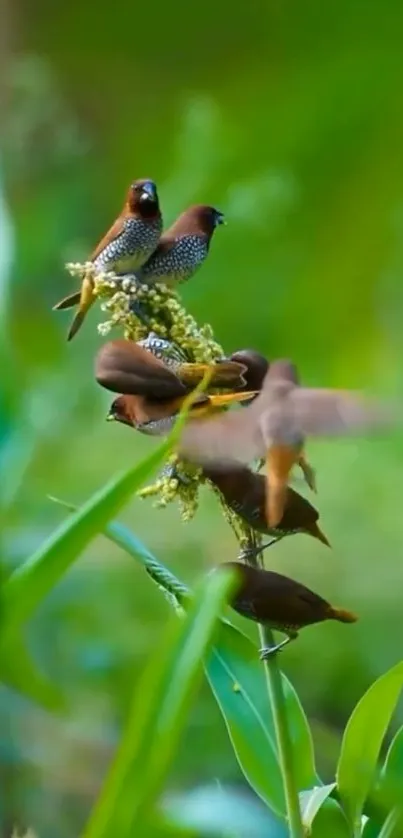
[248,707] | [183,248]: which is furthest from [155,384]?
[248,707]

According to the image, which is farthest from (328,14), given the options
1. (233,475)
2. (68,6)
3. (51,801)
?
(51,801)

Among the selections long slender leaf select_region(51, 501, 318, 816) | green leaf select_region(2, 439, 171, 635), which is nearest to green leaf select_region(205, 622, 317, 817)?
long slender leaf select_region(51, 501, 318, 816)

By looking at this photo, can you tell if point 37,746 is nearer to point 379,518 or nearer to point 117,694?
point 117,694

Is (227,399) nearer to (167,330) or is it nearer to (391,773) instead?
(167,330)

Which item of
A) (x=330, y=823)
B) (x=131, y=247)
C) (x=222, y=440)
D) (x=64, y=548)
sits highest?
(x=131, y=247)

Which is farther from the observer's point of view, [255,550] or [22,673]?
[255,550]

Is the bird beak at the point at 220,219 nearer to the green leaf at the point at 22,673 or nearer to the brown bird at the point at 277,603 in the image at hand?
the brown bird at the point at 277,603

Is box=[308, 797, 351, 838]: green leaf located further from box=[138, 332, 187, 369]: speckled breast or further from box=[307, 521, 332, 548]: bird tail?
box=[138, 332, 187, 369]: speckled breast
